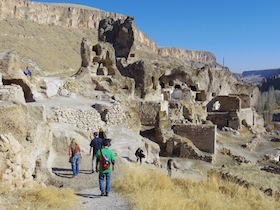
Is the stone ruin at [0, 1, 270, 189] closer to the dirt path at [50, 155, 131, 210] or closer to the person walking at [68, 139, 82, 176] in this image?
the dirt path at [50, 155, 131, 210]

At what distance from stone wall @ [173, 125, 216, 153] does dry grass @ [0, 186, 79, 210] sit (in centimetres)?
1262

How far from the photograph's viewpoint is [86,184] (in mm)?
7172

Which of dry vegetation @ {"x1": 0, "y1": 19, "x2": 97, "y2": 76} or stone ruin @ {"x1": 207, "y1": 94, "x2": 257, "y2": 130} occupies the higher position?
dry vegetation @ {"x1": 0, "y1": 19, "x2": 97, "y2": 76}

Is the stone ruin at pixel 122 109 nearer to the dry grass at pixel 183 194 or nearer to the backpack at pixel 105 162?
the backpack at pixel 105 162

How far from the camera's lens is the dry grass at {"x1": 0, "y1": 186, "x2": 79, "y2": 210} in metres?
5.19

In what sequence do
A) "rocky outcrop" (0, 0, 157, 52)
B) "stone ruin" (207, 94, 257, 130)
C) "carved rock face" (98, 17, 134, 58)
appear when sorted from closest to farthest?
"stone ruin" (207, 94, 257, 130) → "carved rock face" (98, 17, 134, 58) → "rocky outcrop" (0, 0, 157, 52)

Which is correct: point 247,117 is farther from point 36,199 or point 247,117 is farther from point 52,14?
point 52,14

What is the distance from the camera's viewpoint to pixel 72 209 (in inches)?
215

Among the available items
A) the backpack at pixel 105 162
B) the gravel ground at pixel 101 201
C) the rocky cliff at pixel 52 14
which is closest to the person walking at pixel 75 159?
the gravel ground at pixel 101 201

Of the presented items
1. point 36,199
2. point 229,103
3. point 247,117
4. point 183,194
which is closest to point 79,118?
point 183,194

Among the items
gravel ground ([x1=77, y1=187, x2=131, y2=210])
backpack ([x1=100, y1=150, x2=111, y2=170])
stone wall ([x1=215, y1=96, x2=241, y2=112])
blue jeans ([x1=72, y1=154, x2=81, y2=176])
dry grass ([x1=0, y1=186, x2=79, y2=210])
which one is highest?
stone wall ([x1=215, y1=96, x2=241, y2=112])

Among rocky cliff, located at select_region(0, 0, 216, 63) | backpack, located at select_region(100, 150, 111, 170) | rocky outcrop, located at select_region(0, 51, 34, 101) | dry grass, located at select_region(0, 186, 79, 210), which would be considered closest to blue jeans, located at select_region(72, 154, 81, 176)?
backpack, located at select_region(100, 150, 111, 170)

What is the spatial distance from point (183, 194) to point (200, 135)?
11.3m

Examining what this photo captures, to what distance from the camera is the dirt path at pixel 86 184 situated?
19.4 ft
